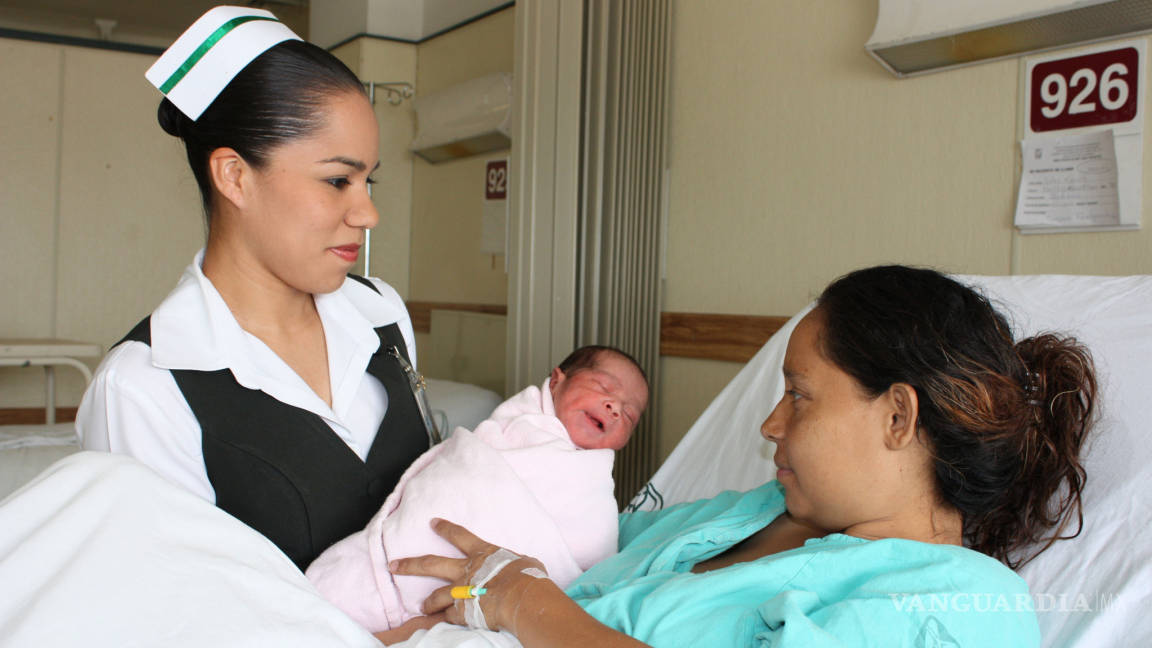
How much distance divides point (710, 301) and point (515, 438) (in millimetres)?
1441

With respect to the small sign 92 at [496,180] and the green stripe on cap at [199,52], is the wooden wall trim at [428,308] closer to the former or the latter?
the small sign 92 at [496,180]

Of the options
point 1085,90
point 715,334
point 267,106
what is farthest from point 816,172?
point 267,106

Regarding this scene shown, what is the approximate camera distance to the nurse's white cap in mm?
1307

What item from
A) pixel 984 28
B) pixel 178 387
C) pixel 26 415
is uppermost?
pixel 984 28

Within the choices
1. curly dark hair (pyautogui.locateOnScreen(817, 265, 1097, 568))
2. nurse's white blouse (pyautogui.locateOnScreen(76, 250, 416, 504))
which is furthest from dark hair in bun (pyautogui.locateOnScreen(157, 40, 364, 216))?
curly dark hair (pyautogui.locateOnScreen(817, 265, 1097, 568))

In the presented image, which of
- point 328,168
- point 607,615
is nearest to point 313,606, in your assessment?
point 607,615

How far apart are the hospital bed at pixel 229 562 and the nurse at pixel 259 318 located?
197 mm

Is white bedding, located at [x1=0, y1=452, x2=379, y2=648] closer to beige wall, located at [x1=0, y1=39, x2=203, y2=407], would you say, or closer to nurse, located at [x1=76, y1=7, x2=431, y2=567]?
nurse, located at [x1=76, y1=7, x2=431, y2=567]

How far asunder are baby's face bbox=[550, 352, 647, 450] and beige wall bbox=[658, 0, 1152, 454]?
99 centimetres

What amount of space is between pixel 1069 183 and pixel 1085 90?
0.68ft

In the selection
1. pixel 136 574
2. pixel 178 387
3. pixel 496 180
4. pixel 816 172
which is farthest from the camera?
pixel 496 180

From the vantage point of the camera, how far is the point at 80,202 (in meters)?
4.97

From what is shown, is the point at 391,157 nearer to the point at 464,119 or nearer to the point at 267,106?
the point at 464,119

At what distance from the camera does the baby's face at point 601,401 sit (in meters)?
1.62
